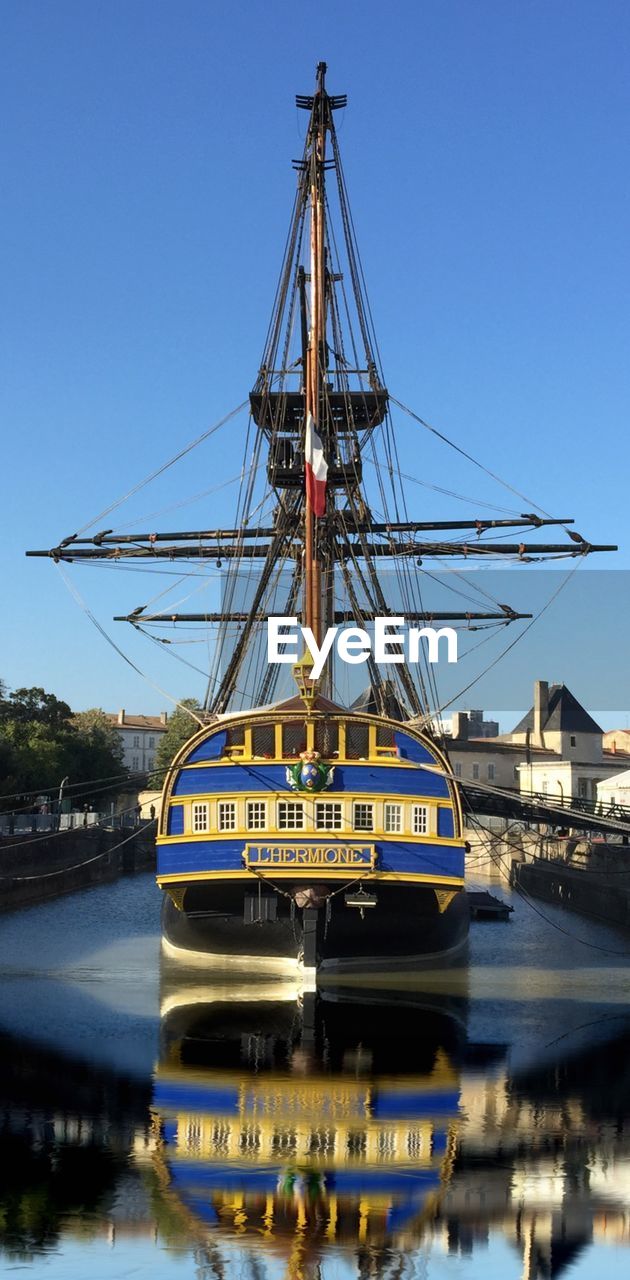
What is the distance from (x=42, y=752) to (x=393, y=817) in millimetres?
47763

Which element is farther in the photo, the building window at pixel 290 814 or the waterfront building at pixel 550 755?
the waterfront building at pixel 550 755

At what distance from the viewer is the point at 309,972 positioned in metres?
29.8

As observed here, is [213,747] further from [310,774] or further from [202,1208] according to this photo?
[202,1208]

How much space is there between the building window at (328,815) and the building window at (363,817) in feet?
1.10

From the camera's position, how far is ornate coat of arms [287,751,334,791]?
100 ft

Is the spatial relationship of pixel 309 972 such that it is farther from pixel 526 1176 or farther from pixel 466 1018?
pixel 526 1176

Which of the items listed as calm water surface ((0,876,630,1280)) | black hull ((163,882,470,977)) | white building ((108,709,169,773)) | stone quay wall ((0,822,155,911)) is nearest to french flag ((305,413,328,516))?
black hull ((163,882,470,977))

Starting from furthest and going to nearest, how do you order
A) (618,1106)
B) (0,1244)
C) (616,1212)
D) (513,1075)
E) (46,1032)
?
(46,1032)
(513,1075)
(618,1106)
(616,1212)
(0,1244)

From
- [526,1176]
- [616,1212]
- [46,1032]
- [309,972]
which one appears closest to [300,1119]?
[526,1176]

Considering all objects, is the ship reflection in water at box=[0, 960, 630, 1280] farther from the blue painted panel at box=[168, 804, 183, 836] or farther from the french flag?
the french flag

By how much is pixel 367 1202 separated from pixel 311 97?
37.7m

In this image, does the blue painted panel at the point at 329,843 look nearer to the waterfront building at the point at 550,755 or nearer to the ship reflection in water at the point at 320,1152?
the ship reflection in water at the point at 320,1152

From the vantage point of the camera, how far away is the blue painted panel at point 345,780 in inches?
1221

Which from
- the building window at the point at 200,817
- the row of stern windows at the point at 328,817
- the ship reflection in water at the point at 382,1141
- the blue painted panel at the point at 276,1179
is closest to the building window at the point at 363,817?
the row of stern windows at the point at 328,817
